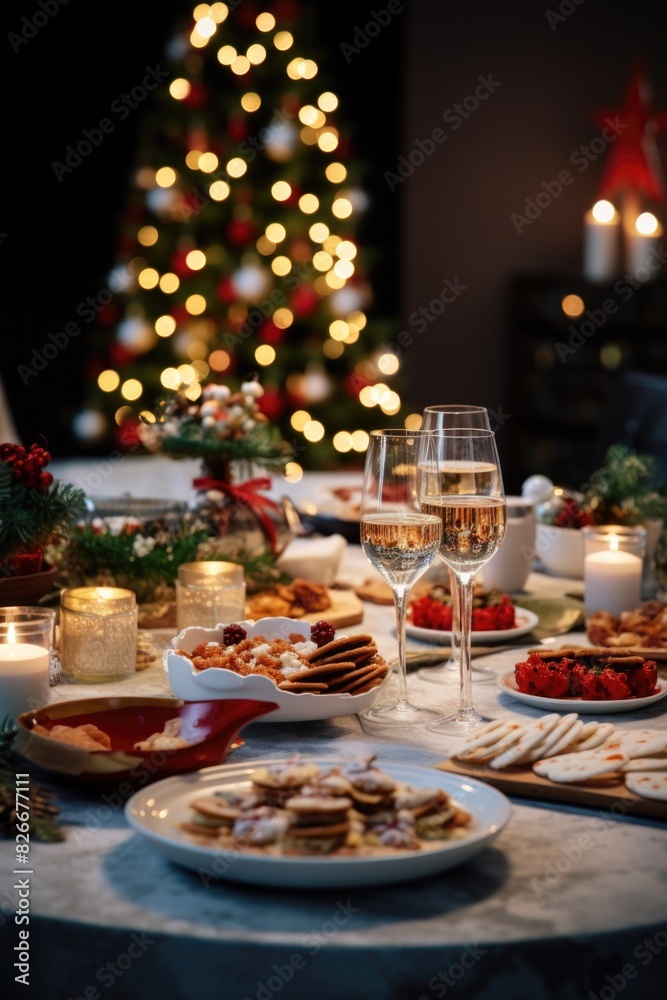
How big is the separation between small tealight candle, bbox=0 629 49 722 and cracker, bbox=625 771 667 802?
674 mm

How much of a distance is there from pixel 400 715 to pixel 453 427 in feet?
1.20

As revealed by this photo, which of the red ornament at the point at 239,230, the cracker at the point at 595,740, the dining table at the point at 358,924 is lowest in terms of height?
the dining table at the point at 358,924

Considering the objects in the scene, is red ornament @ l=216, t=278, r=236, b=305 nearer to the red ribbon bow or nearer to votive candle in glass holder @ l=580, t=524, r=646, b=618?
the red ribbon bow

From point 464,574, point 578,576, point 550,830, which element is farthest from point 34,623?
point 578,576

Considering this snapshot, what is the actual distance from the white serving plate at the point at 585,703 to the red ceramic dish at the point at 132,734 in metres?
0.41

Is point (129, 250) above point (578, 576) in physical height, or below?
above

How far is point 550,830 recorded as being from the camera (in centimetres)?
119

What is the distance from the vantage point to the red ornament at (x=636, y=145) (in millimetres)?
6367

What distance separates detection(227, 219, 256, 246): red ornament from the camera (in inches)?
207

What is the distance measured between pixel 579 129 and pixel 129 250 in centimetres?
295

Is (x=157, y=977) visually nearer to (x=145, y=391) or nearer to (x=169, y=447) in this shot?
(x=169, y=447)

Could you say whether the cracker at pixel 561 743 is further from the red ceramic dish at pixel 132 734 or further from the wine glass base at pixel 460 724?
the red ceramic dish at pixel 132 734

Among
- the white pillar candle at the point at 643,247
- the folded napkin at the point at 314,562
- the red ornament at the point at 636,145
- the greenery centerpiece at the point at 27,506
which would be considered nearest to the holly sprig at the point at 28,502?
the greenery centerpiece at the point at 27,506

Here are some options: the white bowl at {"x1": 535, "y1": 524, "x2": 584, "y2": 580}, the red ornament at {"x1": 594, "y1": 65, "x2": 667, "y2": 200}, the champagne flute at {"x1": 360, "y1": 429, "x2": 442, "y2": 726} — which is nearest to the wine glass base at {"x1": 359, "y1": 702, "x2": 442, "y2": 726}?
the champagne flute at {"x1": 360, "y1": 429, "x2": 442, "y2": 726}
